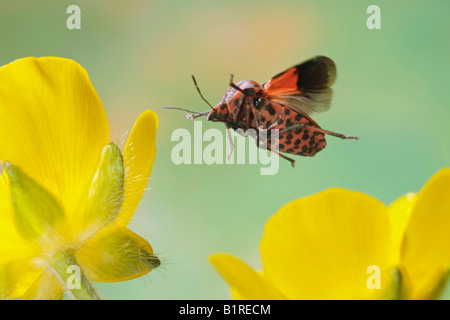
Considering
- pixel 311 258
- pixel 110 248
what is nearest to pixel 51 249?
pixel 110 248

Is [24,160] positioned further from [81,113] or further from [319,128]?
[319,128]

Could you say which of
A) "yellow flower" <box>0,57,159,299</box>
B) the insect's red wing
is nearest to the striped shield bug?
the insect's red wing

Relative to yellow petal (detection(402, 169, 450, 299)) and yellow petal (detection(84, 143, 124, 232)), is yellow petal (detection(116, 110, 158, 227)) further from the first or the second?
yellow petal (detection(402, 169, 450, 299))

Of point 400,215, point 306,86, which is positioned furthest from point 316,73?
point 400,215

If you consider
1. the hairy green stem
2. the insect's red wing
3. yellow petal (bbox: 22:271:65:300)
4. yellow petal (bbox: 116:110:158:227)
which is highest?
the insect's red wing
